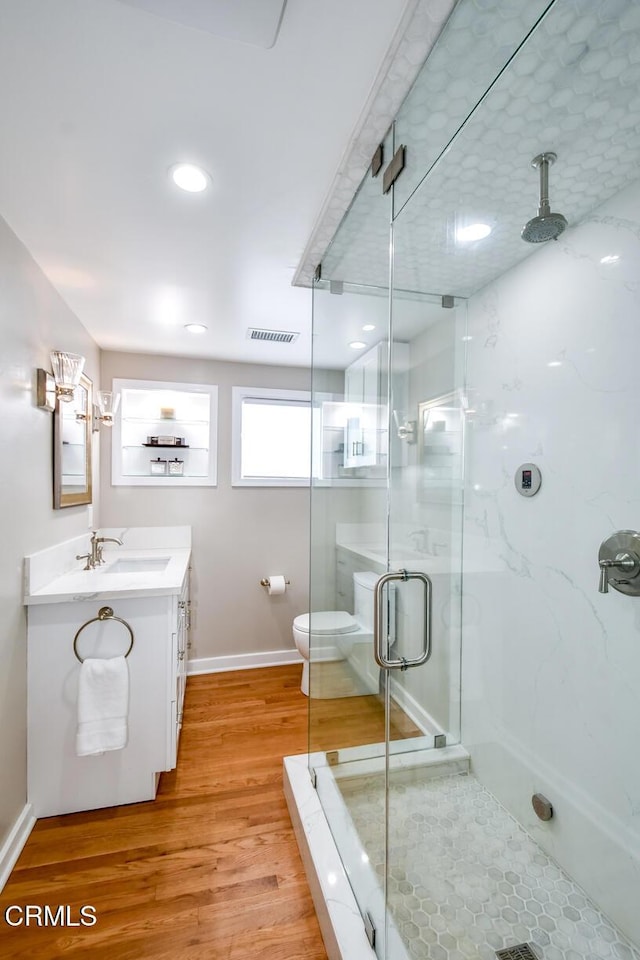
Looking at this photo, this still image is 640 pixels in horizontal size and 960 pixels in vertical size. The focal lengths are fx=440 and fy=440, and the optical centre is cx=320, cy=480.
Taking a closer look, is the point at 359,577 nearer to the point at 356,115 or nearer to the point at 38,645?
the point at 38,645

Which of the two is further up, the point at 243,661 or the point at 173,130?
the point at 173,130

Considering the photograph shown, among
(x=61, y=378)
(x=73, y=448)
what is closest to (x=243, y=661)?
(x=73, y=448)

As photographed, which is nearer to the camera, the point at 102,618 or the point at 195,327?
the point at 102,618

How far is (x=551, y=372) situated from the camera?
1389mm

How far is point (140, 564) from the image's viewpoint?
290cm

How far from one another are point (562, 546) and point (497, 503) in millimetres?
288

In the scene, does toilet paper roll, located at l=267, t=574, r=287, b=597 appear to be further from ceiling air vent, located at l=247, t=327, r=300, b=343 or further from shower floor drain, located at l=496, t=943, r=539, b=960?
shower floor drain, located at l=496, t=943, r=539, b=960

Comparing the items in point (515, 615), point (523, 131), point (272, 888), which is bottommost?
point (272, 888)

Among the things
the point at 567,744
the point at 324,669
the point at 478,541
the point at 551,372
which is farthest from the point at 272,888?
the point at 551,372

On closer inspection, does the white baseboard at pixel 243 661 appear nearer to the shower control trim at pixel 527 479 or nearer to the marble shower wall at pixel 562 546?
the marble shower wall at pixel 562 546

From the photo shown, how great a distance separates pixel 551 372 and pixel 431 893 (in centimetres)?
154

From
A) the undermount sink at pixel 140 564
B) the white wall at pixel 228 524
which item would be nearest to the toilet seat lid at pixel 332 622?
the undermount sink at pixel 140 564

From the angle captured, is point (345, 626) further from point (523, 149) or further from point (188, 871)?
point (523, 149)

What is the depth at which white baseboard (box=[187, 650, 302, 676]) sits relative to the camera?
3.31 meters
